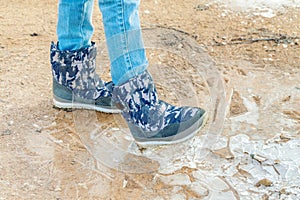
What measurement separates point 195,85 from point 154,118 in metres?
0.56

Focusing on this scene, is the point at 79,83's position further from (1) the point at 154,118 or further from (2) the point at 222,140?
(2) the point at 222,140

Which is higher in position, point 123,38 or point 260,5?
point 123,38

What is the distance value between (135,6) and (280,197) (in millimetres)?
829

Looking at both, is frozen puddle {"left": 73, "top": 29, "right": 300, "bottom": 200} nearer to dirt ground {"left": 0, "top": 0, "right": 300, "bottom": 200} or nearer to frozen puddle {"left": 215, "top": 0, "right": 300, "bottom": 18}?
dirt ground {"left": 0, "top": 0, "right": 300, "bottom": 200}

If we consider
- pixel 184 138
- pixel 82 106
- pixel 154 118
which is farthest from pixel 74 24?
pixel 184 138

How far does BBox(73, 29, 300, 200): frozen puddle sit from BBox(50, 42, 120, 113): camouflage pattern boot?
0.05 meters

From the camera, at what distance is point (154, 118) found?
2.20 meters

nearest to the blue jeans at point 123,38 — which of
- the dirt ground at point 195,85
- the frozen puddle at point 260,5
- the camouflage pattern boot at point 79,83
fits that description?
the camouflage pattern boot at point 79,83

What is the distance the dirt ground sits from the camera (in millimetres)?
2104

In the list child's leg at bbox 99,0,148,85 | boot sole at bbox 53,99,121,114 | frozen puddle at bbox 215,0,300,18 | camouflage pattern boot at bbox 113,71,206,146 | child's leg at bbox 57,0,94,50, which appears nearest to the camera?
child's leg at bbox 99,0,148,85

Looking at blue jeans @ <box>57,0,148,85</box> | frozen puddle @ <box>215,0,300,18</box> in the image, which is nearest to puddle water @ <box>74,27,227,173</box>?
blue jeans @ <box>57,0,148,85</box>

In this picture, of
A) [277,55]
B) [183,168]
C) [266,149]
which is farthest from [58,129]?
[277,55]

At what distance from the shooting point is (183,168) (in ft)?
7.19

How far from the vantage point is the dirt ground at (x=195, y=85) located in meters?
2.10
